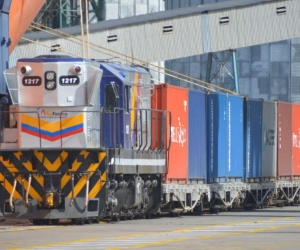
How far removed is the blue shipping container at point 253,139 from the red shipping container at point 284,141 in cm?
198

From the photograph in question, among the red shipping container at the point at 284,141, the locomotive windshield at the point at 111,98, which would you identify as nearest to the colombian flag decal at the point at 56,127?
the locomotive windshield at the point at 111,98

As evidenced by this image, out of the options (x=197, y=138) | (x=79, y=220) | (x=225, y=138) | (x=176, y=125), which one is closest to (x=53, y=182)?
(x=79, y=220)

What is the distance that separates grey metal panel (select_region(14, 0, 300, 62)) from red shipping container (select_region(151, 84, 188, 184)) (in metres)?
14.2

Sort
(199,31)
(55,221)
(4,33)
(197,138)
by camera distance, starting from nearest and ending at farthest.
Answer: (55,221)
(4,33)
(197,138)
(199,31)

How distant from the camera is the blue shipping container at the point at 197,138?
28.3 m

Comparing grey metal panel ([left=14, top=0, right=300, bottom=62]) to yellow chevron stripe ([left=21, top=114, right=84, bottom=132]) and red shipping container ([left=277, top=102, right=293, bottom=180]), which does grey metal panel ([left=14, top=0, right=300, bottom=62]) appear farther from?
yellow chevron stripe ([left=21, top=114, right=84, bottom=132])

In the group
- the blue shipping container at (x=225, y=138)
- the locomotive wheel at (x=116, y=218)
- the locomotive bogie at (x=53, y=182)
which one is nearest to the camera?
the locomotive bogie at (x=53, y=182)

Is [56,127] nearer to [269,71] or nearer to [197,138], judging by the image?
[197,138]

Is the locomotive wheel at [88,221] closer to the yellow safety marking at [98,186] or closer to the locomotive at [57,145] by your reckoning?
the locomotive at [57,145]

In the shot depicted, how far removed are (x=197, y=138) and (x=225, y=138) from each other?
1.87m

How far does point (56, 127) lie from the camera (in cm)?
2248

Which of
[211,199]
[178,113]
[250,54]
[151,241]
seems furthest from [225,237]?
[250,54]

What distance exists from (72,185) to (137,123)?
2963 mm

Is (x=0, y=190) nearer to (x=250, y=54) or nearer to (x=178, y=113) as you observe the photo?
(x=178, y=113)
